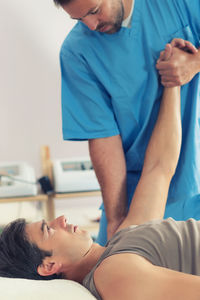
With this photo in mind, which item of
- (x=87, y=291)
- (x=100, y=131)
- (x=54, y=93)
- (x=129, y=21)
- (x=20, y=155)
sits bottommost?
(x=20, y=155)

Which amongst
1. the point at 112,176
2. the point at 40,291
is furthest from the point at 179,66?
the point at 40,291

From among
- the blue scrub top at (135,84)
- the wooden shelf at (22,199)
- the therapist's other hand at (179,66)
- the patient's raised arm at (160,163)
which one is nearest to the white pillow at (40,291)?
the patient's raised arm at (160,163)

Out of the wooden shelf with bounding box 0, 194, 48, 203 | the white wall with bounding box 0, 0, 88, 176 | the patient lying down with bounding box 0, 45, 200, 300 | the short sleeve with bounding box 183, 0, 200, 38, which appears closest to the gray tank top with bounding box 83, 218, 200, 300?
the patient lying down with bounding box 0, 45, 200, 300

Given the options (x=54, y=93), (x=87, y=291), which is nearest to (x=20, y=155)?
(x=54, y=93)

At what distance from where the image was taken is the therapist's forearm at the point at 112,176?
152 cm

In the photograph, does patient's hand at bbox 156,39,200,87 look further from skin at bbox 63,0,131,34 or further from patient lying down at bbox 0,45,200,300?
skin at bbox 63,0,131,34

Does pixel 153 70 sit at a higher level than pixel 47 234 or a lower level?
higher

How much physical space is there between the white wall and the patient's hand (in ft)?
8.15

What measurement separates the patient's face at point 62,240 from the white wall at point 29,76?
8.44 ft

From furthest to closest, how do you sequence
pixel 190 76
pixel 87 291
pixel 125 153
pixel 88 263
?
pixel 125 153, pixel 190 76, pixel 88 263, pixel 87 291

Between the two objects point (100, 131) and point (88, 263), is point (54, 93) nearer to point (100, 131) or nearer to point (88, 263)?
point (100, 131)

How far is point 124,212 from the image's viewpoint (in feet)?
5.09

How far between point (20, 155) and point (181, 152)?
255 centimetres

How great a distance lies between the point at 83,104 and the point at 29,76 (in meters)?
2.39
